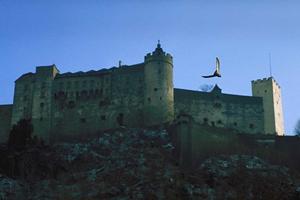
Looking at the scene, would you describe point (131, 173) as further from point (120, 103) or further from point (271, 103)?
point (271, 103)

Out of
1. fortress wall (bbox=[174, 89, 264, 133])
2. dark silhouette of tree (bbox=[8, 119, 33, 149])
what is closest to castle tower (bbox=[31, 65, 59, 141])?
dark silhouette of tree (bbox=[8, 119, 33, 149])

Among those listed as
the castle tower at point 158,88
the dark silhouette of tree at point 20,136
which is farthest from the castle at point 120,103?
the dark silhouette of tree at point 20,136

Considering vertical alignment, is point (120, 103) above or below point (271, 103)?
below

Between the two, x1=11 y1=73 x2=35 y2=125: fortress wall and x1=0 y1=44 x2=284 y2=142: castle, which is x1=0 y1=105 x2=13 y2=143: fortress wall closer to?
x1=0 y1=44 x2=284 y2=142: castle

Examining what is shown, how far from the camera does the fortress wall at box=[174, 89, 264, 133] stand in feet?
267

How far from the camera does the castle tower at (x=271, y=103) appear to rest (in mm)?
84312

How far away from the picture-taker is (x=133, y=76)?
266ft

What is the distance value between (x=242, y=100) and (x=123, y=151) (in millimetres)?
20440

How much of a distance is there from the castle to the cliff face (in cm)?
551

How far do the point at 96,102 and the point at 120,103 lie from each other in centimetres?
321

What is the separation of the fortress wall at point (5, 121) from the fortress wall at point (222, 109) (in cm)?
2117

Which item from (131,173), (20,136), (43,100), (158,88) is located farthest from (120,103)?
(131,173)

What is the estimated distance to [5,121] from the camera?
8406cm

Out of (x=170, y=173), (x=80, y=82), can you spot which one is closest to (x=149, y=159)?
(x=170, y=173)
